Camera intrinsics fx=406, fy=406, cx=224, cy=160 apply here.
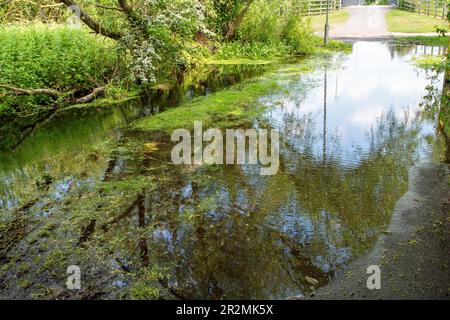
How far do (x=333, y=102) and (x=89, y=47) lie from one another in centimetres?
790

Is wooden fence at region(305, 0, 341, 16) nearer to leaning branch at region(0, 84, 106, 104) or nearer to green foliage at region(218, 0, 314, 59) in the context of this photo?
green foliage at region(218, 0, 314, 59)

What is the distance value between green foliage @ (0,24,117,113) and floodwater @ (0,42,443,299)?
2041 mm

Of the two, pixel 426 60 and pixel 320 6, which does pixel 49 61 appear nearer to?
pixel 426 60

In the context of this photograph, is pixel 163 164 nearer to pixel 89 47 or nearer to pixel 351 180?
pixel 351 180

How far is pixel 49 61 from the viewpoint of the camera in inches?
465

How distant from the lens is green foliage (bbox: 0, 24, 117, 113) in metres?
11.2

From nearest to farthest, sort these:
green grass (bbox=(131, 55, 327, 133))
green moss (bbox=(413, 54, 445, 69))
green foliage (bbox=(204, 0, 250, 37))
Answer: green grass (bbox=(131, 55, 327, 133))
green moss (bbox=(413, 54, 445, 69))
green foliage (bbox=(204, 0, 250, 37))

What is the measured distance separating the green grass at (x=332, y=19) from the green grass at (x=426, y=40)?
7.02m

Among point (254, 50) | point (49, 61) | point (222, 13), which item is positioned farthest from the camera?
point (222, 13)

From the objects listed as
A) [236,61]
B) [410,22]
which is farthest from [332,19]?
[236,61]

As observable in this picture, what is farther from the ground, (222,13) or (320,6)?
(320,6)

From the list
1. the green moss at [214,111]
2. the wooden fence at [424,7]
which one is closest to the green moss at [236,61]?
the green moss at [214,111]

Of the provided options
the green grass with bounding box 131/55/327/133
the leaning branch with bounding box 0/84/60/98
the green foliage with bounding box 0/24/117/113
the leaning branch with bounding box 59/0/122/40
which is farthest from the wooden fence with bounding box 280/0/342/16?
the leaning branch with bounding box 0/84/60/98

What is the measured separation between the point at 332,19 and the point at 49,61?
2826 cm
